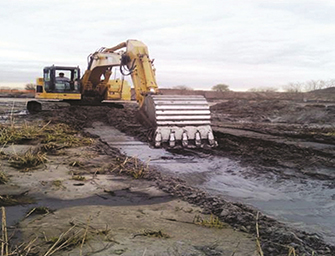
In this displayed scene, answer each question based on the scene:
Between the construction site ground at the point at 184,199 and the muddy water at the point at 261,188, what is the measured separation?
2 cm

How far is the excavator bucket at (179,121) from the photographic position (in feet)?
30.5

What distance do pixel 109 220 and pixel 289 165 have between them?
5.02m

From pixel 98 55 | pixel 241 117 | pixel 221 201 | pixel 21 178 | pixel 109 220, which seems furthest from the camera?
pixel 241 117

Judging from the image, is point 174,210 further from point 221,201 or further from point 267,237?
point 267,237

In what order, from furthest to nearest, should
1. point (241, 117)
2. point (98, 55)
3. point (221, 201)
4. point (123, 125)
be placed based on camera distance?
point (241, 117) < point (98, 55) < point (123, 125) < point (221, 201)

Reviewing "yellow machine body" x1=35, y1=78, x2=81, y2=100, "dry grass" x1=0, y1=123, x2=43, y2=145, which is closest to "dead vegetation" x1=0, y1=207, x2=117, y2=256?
"dry grass" x1=0, y1=123, x2=43, y2=145

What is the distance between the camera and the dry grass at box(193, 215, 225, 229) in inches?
153

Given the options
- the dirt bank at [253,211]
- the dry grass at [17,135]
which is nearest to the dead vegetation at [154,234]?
the dirt bank at [253,211]

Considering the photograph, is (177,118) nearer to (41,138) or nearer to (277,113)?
(41,138)

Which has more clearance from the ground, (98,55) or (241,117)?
(98,55)

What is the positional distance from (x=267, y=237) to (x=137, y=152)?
593 centimetres

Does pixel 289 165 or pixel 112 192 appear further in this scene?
pixel 289 165

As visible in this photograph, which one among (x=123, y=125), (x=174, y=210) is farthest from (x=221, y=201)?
(x=123, y=125)

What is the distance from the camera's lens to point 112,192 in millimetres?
5121
